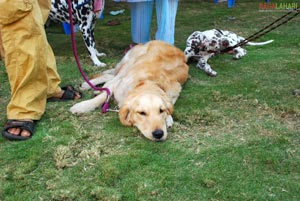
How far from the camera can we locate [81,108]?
11.8 ft

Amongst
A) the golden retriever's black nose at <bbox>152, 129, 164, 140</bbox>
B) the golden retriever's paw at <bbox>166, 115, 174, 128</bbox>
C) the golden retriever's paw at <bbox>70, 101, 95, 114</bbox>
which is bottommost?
the golden retriever's paw at <bbox>70, 101, 95, 114</bbox>

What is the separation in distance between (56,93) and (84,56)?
161 cm

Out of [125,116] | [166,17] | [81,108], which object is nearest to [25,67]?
[81,108]

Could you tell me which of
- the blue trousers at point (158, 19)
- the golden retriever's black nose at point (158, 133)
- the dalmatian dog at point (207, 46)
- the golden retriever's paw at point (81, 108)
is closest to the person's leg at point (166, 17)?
the blue trousers at point (158, 19)

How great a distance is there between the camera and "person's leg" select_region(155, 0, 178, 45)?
188 inches

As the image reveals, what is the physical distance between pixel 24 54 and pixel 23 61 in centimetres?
6

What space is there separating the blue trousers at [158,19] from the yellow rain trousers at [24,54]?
2.01m

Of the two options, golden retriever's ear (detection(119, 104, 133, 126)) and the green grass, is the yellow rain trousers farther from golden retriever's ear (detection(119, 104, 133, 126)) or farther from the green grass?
golden retriever's ear (detection(119, 104, 133, 126))

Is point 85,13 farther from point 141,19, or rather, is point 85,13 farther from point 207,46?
point 207,46

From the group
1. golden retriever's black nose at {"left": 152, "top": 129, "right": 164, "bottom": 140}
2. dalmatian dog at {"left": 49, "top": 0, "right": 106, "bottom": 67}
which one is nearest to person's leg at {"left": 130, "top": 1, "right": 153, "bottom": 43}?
dalmatian dog at {"left": 49, "top": 0, "right": 106, "bottom": 67}

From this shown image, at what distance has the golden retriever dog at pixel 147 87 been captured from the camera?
123 inches

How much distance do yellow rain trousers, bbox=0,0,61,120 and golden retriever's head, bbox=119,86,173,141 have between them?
696mm

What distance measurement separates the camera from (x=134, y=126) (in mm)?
3246

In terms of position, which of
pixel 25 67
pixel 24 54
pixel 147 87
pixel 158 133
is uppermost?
pixel 24 54
